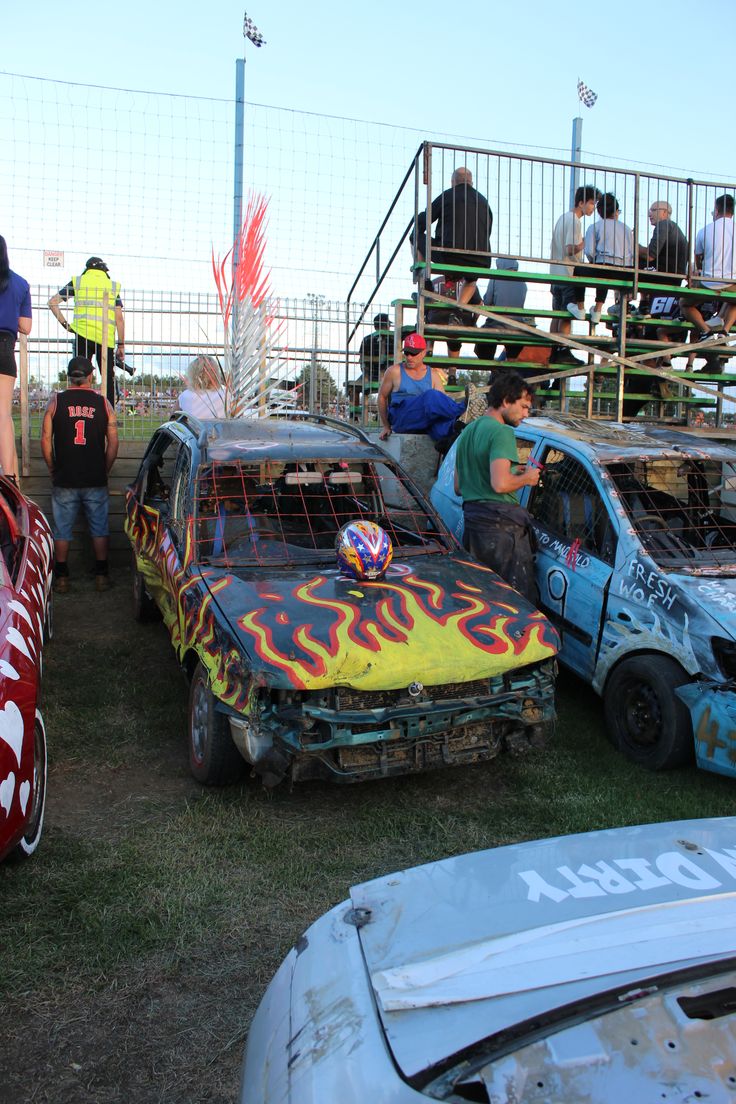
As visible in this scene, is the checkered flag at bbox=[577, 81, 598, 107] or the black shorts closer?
the black shorts

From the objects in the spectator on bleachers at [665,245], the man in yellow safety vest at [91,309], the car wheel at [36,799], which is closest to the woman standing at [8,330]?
the man in yellow safety vest at [91,309]

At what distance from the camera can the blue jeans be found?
7.86m

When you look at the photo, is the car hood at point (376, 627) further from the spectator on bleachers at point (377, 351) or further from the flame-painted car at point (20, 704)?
the spectator on bleachers at point (377, 351)

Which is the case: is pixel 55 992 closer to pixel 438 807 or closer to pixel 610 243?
pixel 438 807

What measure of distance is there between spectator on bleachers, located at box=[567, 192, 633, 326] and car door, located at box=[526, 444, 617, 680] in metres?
5.32

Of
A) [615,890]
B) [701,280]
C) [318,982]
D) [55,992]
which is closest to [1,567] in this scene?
[55,992]

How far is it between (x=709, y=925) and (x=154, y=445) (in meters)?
5.99

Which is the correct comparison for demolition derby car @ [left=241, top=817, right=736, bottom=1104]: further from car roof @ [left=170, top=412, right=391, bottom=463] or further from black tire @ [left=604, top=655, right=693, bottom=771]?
car roof @ [left=170, top=412, right=391, bottom=463]

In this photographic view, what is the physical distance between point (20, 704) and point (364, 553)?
1865 millimetres

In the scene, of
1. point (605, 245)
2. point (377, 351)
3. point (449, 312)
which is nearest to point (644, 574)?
point (449, 312)

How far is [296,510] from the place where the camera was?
5.45 meters

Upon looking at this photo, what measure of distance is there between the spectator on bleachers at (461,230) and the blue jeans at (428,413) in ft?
7.66

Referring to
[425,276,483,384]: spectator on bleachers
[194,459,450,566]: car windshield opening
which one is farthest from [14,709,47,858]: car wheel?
[425,276,483,384]: spectator on bleachers

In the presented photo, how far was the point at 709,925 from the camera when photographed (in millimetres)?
1664
